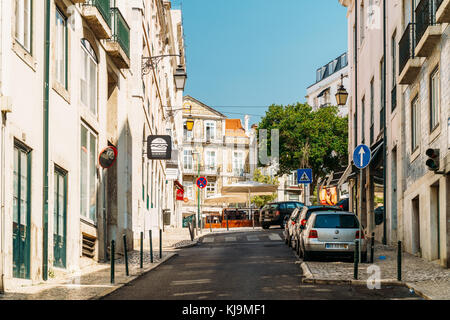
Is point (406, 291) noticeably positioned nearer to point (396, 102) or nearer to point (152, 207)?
point (396, 102)

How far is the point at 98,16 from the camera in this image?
20.4 meters

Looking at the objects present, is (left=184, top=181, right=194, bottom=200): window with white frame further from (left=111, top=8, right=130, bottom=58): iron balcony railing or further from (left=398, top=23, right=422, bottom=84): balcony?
(left=398, top=23, right=422, bottom=84): balcony

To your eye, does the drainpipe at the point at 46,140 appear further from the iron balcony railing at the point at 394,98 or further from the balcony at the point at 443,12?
the iron balcony railing at the point at 394,98

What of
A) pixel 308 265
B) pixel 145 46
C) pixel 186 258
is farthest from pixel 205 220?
pixel 308 265

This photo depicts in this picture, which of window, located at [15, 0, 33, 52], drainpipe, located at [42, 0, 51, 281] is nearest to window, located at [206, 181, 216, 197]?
drainpipe, located at [42, 0, 51, 281]

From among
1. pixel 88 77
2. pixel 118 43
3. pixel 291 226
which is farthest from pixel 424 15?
pixel 291 226

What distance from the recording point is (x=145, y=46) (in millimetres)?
34312

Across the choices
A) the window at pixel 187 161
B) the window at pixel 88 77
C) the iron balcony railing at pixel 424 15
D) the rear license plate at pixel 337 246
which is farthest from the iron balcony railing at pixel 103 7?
the window at pixel 187 161

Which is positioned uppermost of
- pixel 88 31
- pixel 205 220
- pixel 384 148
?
pixel 88 31

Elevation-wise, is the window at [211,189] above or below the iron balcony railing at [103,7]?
below

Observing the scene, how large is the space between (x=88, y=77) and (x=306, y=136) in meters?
49.1

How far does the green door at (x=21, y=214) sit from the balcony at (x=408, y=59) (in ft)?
37.3

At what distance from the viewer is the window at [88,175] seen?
2071 centimetres
